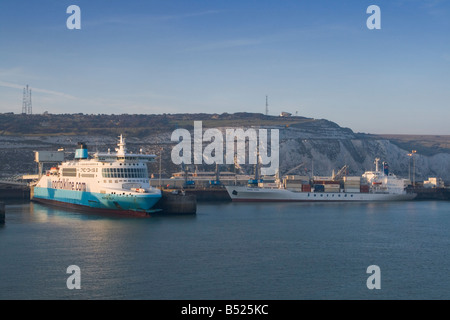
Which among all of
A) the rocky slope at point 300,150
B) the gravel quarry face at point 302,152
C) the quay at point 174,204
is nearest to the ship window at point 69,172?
the quay at point 174,204

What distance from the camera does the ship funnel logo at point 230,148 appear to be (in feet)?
412

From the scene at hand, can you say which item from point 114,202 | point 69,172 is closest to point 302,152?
point 69,172

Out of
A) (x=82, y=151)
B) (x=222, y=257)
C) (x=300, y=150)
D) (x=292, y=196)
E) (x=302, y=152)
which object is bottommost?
(x=222, y=257)

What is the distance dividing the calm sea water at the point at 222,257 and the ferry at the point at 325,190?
94.2ft

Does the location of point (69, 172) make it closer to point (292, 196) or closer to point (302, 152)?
point (292, 196)

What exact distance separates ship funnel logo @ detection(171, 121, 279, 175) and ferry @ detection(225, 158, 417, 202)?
28.9m

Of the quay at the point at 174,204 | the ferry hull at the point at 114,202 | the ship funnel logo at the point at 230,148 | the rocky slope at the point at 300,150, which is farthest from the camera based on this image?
the ship funnel logo at the point at 230,148

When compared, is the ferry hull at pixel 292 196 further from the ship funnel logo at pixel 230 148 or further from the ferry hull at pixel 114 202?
the ship funnel logo at pixel 230 148

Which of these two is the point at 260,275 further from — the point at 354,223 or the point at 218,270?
the point at 354,223

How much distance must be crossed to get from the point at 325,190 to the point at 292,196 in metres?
6.48

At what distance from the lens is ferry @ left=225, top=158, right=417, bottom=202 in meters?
84.6

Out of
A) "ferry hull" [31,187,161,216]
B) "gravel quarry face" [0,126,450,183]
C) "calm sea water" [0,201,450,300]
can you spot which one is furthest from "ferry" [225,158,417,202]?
"calm sea water" [0,201,450,300]

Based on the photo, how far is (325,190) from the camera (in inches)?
3497
